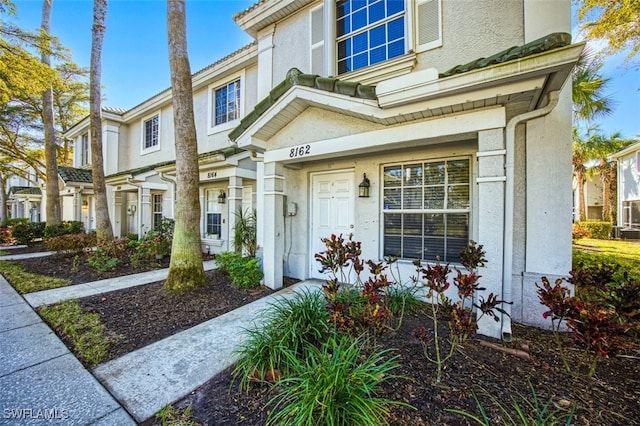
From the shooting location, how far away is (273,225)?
5629 mm

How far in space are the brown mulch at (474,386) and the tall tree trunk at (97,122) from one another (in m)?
7.20

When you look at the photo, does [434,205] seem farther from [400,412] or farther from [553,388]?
[400,412]

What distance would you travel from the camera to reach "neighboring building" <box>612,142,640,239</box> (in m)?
14.9

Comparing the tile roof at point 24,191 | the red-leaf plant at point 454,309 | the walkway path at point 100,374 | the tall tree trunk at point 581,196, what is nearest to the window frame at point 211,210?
the walkway path at point 100,374

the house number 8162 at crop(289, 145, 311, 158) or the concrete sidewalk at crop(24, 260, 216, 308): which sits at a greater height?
the house number 8162 at crop(289, 145, 311, 158)

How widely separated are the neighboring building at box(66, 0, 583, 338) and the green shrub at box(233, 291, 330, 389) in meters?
2.27

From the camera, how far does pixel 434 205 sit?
16.2ft

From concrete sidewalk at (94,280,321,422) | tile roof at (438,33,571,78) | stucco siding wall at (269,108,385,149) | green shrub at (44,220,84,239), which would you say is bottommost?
concrete sidewalk at (94,280,321,422)

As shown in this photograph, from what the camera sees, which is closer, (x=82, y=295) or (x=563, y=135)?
(x=563, y=135)

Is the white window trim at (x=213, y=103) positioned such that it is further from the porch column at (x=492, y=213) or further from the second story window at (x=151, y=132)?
the porch column at (x=492, y=213)

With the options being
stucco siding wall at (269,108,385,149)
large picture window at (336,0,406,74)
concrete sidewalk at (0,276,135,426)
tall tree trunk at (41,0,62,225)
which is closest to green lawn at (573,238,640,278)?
stucco siding wall at (269,108,385,149)

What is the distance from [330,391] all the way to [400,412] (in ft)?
2.10

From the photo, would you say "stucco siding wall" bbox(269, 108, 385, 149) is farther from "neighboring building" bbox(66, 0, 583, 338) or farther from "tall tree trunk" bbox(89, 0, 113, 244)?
"tall tree trunk" bbox(89, 0, 113, 244)

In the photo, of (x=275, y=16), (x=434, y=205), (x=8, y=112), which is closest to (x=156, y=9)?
(x=275, y=16)
